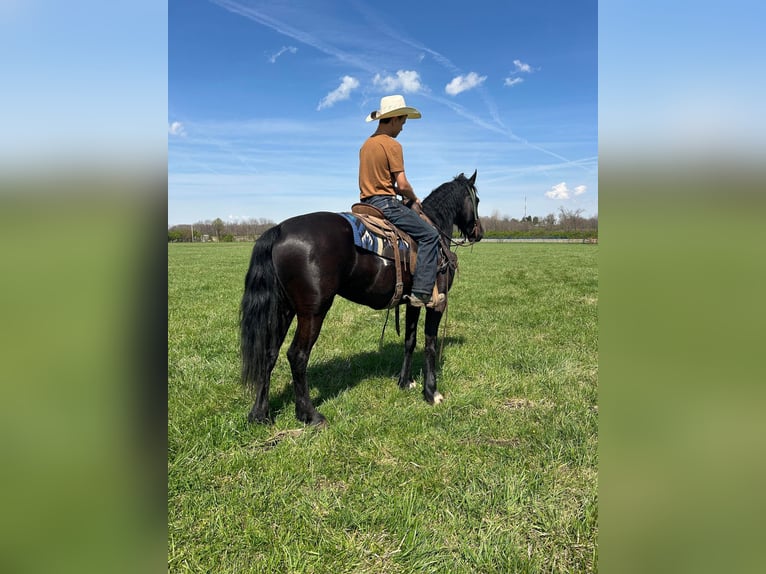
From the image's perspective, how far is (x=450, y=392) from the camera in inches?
216

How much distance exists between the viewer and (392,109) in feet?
16.6

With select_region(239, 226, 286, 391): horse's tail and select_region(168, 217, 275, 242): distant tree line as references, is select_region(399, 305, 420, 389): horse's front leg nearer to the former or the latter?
select_region(239, 226, 286, 391): horse's tail

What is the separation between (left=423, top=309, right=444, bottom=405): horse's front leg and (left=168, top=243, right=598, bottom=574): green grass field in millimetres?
163

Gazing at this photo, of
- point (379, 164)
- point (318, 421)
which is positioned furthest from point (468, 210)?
point (318, 421)

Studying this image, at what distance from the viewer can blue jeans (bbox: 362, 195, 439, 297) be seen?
514 centimetres

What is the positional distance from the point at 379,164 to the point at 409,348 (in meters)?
2.49

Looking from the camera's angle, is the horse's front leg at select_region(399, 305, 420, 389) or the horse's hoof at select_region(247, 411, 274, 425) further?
the horse's front leg at select_region(399, 305, 420, 389)

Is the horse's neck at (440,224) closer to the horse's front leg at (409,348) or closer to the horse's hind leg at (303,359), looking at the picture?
the horse's front leg at (409,348)

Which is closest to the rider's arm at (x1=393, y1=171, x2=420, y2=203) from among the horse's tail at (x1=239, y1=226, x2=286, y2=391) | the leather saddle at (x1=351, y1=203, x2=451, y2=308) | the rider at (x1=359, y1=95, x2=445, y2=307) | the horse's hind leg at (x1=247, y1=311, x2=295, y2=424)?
the rider at (x1=359, y1=95, x2=445, y2=307)
